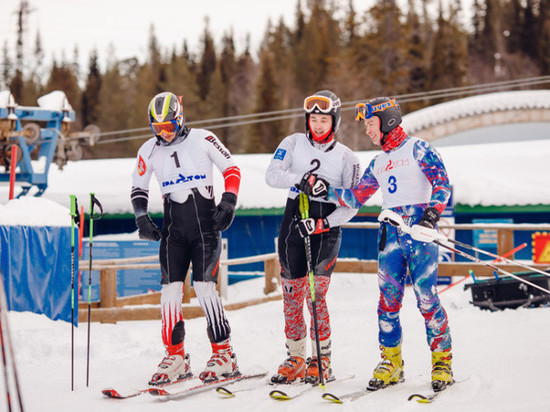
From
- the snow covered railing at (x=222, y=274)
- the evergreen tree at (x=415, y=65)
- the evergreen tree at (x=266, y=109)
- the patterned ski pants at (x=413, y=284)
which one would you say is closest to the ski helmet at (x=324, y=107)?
the patterned ski pants at (x=413, y=284)

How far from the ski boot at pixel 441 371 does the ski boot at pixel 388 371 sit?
0.31m

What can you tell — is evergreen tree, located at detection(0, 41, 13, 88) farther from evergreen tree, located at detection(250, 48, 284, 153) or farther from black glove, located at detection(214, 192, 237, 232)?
black glove, located at detection(214, 192, 237, 232)

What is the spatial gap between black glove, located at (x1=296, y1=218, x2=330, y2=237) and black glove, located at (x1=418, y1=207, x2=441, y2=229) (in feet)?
2.62

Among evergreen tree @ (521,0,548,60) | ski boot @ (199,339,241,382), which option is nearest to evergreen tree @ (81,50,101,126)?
evergreen tree @ (521,0,548,60)

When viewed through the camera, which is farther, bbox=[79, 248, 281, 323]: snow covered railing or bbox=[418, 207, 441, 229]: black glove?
bbox=[79, 248, 281, 323]: snow covered railing

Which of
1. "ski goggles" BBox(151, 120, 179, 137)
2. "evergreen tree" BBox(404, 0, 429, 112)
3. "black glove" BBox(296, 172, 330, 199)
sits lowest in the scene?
"black glove" BBox(296, 172, 330, 199)

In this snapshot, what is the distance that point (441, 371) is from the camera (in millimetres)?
4660

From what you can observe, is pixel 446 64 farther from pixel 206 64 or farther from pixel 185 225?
pixel 185 225

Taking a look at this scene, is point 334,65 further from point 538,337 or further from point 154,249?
point 538,337

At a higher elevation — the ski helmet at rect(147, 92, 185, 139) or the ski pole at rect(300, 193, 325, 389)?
the ski helmet at rect(147, 92, 185, 139)

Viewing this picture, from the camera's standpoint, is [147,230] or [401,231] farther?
→ [147,230]

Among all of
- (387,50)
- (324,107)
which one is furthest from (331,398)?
(387,50)

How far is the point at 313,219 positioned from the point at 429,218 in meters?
0.93

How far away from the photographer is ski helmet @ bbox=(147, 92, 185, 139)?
5316 mm
